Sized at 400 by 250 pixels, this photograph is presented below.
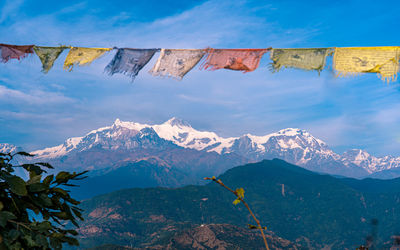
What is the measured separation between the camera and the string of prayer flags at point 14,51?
10.9 meters

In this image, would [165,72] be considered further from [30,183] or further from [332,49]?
[30,183]

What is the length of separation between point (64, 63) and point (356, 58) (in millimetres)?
8791

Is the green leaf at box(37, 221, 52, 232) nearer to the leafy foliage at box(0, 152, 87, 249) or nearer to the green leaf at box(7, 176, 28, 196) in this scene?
the leafy foliage at box(0, 152, 87, 249)

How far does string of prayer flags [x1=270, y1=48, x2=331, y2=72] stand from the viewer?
920cm

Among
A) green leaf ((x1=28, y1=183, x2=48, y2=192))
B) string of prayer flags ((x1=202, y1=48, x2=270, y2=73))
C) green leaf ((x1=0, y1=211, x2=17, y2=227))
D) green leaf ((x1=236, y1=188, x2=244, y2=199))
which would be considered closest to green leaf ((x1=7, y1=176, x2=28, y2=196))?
green leaf ((x1=28, y1=183, x2=48, y2=192))

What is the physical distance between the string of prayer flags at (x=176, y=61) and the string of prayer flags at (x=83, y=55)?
1795 mm

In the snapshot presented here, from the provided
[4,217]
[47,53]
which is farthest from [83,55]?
[4,217]

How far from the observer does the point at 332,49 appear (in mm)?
9094

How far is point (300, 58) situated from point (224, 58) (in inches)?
85.8

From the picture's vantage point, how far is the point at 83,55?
35.2 ft

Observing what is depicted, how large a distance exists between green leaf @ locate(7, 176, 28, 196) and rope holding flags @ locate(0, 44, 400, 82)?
7.34 m

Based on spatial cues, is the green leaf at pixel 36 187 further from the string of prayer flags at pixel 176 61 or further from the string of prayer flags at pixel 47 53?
the string of prayer flags at pixel 47 53

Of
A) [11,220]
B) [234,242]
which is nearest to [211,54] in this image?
[11,220]

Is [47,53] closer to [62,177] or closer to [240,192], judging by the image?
[62,177]
